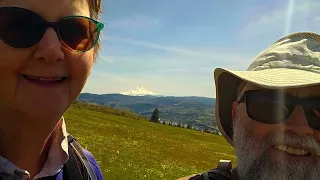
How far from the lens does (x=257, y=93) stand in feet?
14.4

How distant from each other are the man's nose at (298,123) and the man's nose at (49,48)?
2.64 m

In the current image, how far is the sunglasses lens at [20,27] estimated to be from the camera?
2750mm

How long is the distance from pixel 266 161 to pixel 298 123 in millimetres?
571

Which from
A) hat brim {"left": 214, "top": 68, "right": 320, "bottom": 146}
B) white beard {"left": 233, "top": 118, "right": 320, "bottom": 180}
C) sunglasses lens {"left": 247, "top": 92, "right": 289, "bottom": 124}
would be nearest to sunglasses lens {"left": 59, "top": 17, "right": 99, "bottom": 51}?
hat brim {"left": 214, "top": 68, "right": 320, "bottom": 146}

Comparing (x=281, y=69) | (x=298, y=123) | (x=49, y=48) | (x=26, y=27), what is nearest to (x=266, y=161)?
(x=298, y=123)

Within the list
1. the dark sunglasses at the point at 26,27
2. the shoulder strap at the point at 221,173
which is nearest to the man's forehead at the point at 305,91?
the shoulder strap at the point at 221,173

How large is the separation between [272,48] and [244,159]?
1494 millimetres

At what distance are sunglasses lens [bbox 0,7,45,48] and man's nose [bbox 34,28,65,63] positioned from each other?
4 centimetres

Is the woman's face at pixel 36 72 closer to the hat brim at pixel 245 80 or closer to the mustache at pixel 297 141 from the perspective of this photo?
the hat brim at pixel 245 80

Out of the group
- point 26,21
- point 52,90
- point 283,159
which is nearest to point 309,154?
point 283,159

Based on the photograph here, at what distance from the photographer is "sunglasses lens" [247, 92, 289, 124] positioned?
4.23 m

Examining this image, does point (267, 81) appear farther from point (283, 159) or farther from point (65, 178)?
point (65, 178)

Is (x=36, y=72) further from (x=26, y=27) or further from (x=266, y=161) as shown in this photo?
(x=266, y=161)

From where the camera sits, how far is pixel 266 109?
14.0 feet
